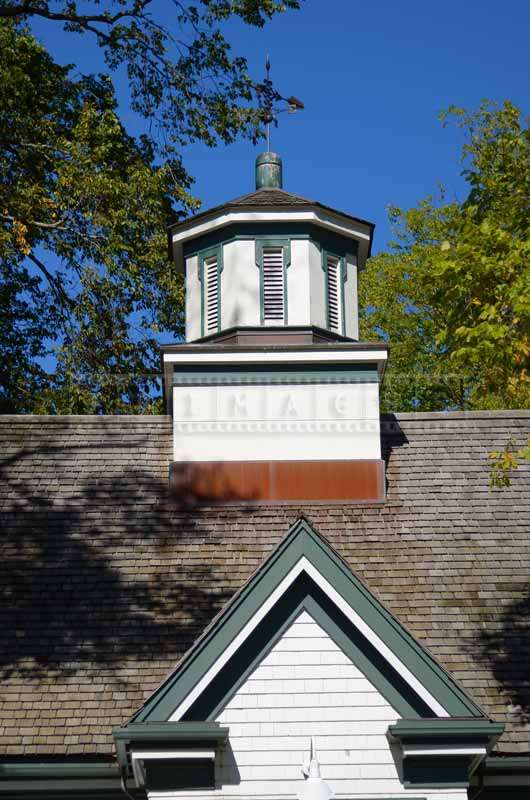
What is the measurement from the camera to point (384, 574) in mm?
15070

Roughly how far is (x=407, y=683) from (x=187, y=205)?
16254mm

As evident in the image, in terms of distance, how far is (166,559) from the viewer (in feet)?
50.4

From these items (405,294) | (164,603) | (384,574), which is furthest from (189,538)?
(405,294)

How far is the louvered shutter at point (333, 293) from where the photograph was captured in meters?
18.2

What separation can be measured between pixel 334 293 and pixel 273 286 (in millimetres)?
→ 1010

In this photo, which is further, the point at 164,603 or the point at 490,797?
the point at 164,603

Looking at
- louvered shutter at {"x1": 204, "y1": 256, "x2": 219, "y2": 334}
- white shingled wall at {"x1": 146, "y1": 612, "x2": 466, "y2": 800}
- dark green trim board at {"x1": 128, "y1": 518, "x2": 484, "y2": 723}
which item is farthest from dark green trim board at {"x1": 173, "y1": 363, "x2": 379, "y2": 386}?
white shingled wall at {"x1": 146, "y1": 612, "x2": 466, "y2": 800}

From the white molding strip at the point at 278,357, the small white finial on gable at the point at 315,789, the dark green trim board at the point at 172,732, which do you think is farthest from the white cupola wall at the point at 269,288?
the small white finial on gable at the point at 315,789

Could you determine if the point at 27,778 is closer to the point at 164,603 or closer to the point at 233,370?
the point at 164,603

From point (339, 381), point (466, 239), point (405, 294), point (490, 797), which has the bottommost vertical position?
point (490, 797)

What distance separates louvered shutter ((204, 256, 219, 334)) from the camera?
18.1 m

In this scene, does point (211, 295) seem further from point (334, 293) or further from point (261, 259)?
point (334, 293)

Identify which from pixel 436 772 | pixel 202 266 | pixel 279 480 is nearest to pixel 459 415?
pixel 279 480

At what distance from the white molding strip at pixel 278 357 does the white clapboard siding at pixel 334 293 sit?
1.17m
